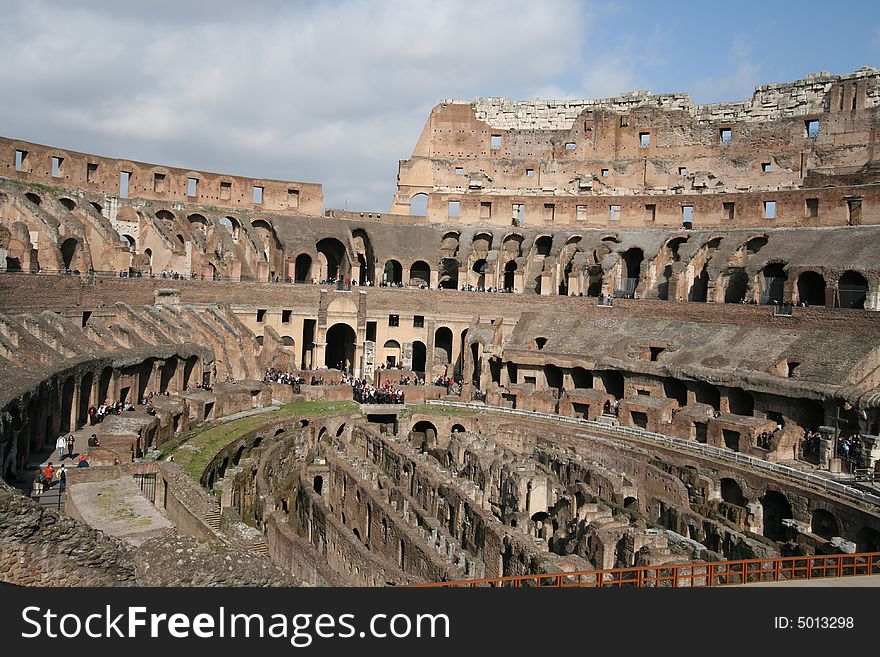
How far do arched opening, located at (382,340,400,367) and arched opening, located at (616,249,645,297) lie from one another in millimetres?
13138

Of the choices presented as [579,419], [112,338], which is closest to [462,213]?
[579,419]

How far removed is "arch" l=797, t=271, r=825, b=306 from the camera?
115 feet

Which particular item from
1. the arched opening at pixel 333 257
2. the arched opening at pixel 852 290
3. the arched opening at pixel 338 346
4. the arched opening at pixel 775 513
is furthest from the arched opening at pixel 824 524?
the arched opening at pixel 333 257

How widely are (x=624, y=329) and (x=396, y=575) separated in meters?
23.8

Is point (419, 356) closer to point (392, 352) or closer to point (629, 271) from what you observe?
point (392, 352)

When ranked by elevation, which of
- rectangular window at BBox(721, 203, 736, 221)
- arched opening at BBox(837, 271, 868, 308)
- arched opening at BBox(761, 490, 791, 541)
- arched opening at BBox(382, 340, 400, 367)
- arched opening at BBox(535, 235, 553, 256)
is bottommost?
arched opening at BBox(761, 490, 791, 541)

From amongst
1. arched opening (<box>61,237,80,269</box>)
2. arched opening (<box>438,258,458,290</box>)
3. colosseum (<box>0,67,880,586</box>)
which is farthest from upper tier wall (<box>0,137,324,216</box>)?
arched opening (<box>438,258,458,290</box>)

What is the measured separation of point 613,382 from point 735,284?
1035cm

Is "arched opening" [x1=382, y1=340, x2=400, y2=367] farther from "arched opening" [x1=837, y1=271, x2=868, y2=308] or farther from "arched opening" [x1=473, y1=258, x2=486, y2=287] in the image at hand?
"arched opening" [x1=837, y1=271, x2=868, y2=308]

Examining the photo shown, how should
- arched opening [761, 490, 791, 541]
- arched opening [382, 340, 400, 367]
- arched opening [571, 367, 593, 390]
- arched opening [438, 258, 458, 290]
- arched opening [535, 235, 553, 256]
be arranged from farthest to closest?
arched opening [438, 258, 458, 290] < arched opening [535, 235, 553, 256] < arched opening [382, 340, 400, 367] < arched opening [571, 367, 593, 390] < arched opening [761, 490, 791, 541]

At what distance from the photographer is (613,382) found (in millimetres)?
33281

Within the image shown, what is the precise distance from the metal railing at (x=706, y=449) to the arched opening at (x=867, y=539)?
0.84m

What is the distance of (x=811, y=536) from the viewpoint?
1881 centimetres
